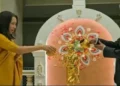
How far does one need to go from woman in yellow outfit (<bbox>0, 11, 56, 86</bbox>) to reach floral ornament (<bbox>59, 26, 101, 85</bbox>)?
1231mm

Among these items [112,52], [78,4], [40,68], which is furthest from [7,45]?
[78,4]

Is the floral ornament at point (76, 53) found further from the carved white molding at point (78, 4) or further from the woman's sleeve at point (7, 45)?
the woman's sleeve at point (7, 45)

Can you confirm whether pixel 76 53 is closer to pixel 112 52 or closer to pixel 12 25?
pixel 112 52

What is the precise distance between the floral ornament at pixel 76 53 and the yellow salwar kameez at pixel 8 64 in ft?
4.17

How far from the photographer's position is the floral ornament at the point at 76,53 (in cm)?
275

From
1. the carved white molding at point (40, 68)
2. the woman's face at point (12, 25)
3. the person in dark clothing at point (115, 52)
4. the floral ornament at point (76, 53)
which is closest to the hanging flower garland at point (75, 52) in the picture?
the floral ornament at point (76, 53)

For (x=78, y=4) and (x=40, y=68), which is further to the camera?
(x=78, y=4)

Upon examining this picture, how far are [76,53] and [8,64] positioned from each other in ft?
4.96

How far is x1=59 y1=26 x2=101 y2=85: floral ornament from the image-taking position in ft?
9.01

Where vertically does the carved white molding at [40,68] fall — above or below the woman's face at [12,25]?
below

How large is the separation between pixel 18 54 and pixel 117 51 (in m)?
0.54

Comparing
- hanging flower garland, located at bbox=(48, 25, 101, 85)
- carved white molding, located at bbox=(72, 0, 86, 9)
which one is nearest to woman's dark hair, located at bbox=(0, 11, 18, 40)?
hanging flower garland, located at bbox=(48, 25, 101, 85)

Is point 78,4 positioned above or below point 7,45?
above

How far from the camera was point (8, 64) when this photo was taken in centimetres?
133
